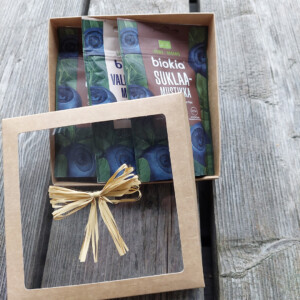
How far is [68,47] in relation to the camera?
2.67 ft

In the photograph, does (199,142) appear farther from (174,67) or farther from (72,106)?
(72,106)

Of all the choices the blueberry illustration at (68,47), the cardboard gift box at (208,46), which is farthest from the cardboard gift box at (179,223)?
the blueberry illustration at (68,47)

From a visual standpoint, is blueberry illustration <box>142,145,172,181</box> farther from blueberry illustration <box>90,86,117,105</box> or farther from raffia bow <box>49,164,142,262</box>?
blueberry illustration <box>90,86,117,105</box>

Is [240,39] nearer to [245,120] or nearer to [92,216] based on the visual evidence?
[245,120]

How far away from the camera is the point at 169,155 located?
0.63m

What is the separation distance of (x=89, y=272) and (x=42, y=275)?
0.09m

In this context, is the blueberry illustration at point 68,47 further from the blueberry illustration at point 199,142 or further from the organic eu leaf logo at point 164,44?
the blueberry illustration at point 199,142

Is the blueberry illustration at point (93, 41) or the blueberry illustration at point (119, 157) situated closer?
the blueberry illustration at point (119, 157)

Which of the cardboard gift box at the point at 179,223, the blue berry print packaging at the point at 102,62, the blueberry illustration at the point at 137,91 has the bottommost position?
the cardboard gift box at the point at 179,223

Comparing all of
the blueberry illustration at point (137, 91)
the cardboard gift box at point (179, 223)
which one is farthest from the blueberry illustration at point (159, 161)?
the blueberry illustration at point (137, 91)

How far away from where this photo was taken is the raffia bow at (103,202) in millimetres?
640

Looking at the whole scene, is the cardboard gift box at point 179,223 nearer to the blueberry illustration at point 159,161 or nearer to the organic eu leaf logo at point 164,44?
the blueberry illustration at point 159,161

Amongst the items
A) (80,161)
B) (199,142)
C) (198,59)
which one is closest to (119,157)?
(80,161)

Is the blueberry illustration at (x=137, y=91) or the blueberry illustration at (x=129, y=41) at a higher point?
the blueberry illustration at (x=129, y=41)
